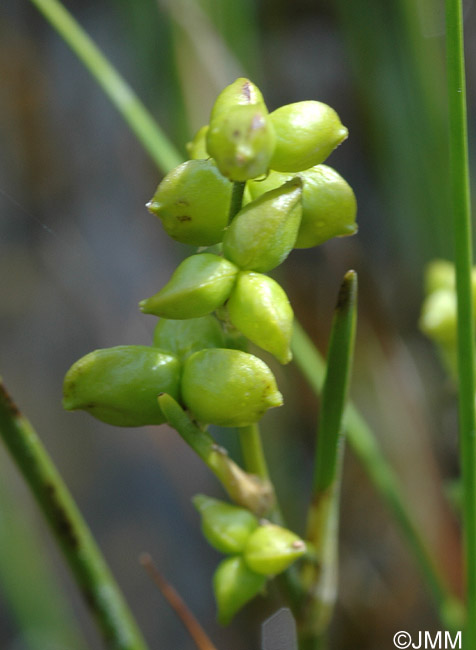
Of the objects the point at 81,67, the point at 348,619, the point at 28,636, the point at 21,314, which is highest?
the point at 81,67

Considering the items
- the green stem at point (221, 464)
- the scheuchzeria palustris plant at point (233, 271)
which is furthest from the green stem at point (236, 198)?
the green stem at point (221, 464)

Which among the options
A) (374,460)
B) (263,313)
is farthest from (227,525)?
(374,460)

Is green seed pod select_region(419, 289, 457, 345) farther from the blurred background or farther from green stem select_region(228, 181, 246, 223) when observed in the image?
the blurred background

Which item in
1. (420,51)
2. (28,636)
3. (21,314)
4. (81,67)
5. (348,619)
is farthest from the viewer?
A: (81,67)

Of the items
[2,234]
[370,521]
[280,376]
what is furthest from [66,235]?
[370,521]

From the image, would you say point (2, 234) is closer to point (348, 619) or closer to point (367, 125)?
point (367, 125)

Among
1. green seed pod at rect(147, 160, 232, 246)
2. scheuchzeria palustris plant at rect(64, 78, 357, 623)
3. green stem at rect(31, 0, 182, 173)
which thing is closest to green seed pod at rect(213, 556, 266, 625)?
scheuchzeria palustris plant at rect(64, 78, 357, 623)

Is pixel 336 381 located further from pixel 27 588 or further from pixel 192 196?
pixel 27 588
